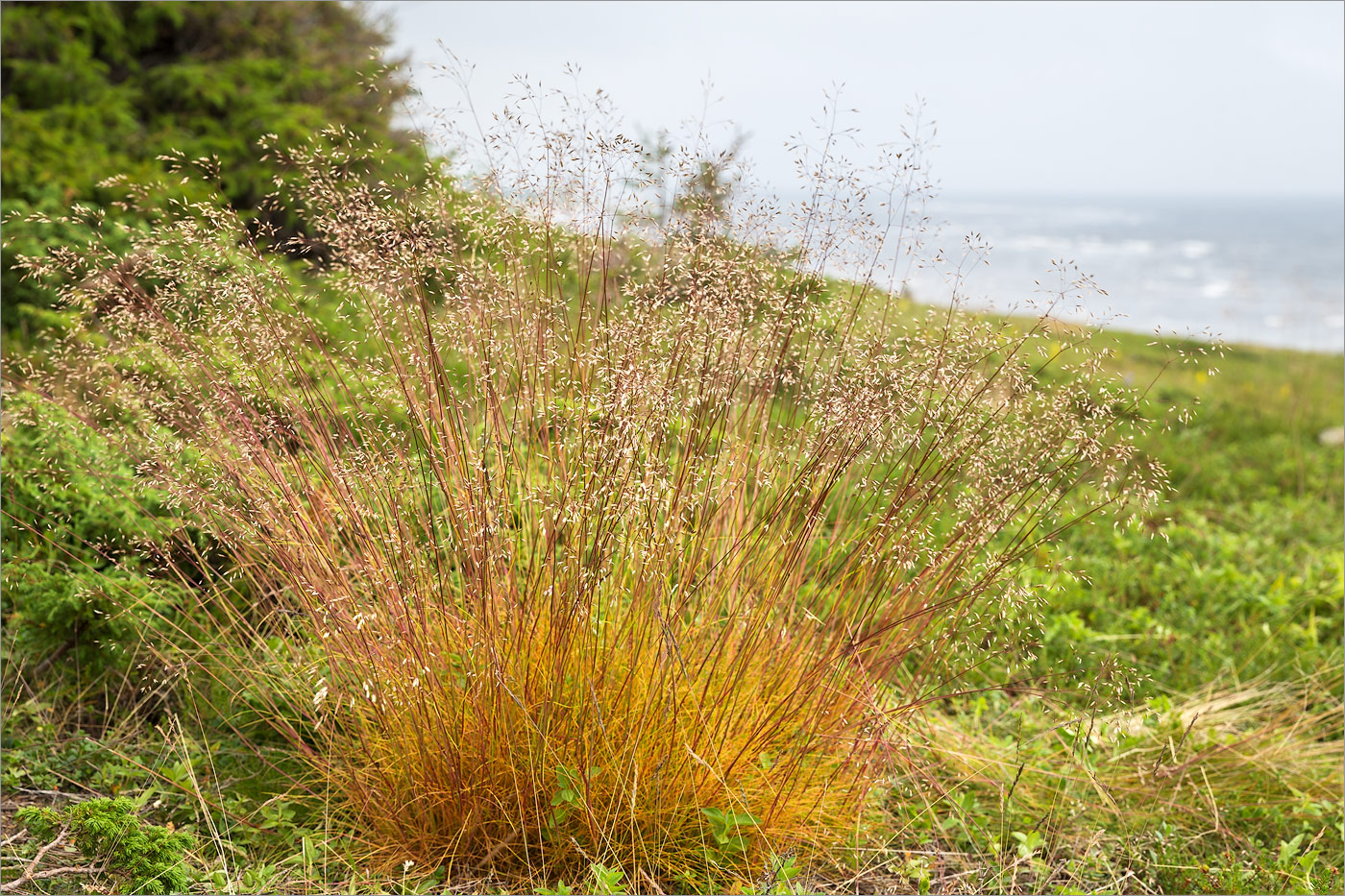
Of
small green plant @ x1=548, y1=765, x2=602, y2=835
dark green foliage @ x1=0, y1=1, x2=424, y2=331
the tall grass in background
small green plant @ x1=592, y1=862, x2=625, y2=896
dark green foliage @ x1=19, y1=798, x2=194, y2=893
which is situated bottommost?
dark green foliage @ x1=19, y1=798, x2=194, y2=893

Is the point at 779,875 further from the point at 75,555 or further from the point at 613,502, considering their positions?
the point at 75,555

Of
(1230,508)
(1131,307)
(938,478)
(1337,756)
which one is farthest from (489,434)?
(1131,307)

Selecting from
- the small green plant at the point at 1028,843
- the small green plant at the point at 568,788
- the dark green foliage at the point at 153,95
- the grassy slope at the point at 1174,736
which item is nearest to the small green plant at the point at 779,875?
the grassy slope at the point at 1174,736

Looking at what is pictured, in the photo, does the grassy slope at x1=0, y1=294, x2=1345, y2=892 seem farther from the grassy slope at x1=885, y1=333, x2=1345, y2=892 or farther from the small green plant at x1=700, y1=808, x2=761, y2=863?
the small green plant at x1=700, y1=808, x2=761, y2=863

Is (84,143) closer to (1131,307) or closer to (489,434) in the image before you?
(489,434)

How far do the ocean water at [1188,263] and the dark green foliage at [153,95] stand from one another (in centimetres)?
529

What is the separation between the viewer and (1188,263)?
42594 millimetres

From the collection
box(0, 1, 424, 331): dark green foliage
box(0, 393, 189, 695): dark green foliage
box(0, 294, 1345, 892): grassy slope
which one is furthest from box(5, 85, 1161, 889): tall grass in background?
box(0, 1, 424, 331): dark green foliage

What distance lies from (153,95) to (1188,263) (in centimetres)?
4672

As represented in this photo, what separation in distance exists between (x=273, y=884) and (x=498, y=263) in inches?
65.0

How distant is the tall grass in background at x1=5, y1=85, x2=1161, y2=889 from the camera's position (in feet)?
6.21

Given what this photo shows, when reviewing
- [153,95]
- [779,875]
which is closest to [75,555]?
[779,875]

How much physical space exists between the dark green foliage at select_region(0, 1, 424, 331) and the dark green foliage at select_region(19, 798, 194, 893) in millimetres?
3684

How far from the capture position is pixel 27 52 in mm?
6160
